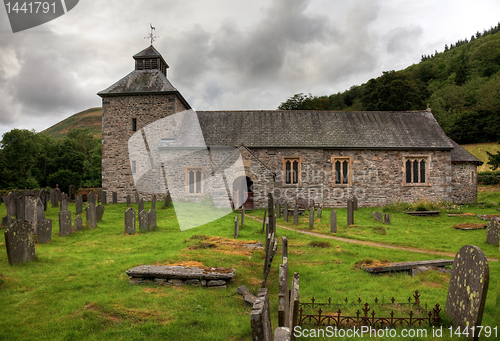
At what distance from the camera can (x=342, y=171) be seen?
2334 cm

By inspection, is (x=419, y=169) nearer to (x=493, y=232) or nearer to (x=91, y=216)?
(x=493, y=232)

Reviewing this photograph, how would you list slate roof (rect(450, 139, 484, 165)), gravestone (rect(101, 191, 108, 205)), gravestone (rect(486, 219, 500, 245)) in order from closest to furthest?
gravestone (rect(486, 219, 500, 245)) < gravestone (rect(101, 191, 108, 205)) < slate roof (rect(450, 139, 484, 165))

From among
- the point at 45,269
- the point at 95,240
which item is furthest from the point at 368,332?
the point at 95,240

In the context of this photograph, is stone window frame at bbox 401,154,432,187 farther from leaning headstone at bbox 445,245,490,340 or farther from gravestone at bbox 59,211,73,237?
gravestone at bbox 59,211,73,237

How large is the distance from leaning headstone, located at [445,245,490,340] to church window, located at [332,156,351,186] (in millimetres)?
18640

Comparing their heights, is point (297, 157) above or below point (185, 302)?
above

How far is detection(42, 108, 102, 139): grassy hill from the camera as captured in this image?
119 metres

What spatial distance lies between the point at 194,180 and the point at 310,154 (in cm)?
899

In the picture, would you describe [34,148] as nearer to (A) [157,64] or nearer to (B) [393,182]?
(A) [157,64]

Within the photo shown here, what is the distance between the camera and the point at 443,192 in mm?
23344

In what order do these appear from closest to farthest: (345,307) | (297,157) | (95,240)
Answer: (345,307)
(95,240)
(297,157)

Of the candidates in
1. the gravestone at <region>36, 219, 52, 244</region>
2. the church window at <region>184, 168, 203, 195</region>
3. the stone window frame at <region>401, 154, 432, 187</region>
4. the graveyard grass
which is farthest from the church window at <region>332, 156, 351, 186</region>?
the gravestone at <region>36, 219, 52, 244</region>

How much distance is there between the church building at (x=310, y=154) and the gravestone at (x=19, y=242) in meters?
14.7

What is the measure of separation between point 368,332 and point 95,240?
978 cm
